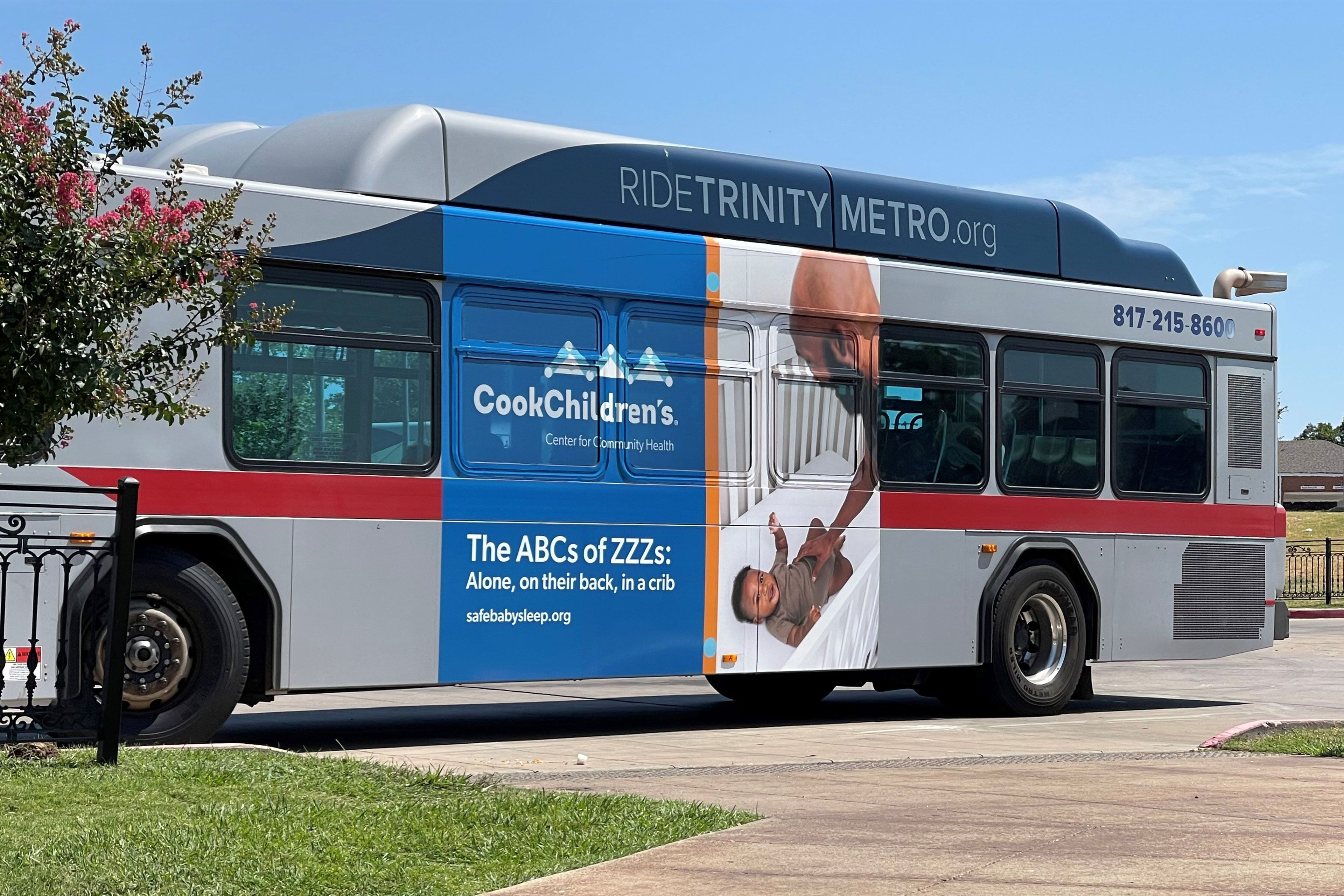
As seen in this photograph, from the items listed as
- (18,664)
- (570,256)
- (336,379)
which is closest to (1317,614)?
(570,256)

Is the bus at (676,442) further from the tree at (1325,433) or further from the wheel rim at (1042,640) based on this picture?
the tree at (1325,433)

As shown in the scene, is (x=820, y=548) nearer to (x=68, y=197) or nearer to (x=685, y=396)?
(x=685, y=396)

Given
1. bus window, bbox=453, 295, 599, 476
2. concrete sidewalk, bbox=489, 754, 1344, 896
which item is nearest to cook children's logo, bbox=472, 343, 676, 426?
bus window, bbox=453, 295, 599, 476

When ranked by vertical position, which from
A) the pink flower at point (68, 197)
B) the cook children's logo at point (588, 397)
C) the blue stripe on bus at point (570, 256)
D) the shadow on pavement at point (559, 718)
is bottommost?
the shadow on pavement at point (559, 718)

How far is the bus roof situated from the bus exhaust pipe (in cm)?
68

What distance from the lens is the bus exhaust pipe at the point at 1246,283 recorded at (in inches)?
646

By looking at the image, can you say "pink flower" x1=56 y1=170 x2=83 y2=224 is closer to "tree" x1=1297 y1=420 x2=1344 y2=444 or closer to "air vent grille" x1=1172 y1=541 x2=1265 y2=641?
"air vent grille" x1=1172 y1=541 x2=1265 y2=641

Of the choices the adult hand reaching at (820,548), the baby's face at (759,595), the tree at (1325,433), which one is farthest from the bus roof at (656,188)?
the tree at (1325,433)

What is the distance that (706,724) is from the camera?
14.2 meters

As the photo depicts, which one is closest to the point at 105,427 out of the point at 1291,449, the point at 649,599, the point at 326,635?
the point at 326,635

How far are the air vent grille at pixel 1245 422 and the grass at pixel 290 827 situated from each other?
9216 millimetres

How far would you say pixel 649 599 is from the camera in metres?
12.3

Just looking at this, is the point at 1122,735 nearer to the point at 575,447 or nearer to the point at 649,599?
the point at 649,599

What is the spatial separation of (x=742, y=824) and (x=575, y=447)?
4.48 metres
